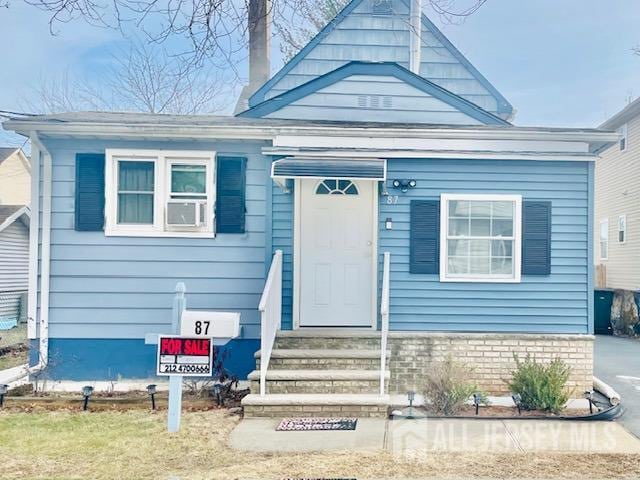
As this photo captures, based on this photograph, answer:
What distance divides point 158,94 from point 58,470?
19.5 meters

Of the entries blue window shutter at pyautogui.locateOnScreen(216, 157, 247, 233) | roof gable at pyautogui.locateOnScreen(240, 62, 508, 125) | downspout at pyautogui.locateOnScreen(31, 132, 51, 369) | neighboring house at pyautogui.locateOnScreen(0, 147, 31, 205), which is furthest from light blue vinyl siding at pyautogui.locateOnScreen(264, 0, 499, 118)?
neighboring house at pyautogui.locateOnScreen(0, 147, 31, 205)

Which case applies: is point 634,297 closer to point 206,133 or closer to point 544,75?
point 544,75

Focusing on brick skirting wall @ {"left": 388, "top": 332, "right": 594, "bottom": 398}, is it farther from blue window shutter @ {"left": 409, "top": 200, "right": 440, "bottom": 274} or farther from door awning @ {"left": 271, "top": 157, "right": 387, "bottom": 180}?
door awning @ {"left": 271, "top": 157, "right": 387, "bottom": 180}

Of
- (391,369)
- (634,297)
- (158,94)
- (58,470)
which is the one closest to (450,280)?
(391,369)

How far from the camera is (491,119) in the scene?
934cm

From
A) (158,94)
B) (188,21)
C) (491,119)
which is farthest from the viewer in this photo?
(158,94)

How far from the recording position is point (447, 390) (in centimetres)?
587

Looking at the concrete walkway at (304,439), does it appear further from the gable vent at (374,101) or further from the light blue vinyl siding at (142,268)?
the gable vent at (374,101)

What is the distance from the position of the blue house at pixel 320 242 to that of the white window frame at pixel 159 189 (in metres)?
0.02

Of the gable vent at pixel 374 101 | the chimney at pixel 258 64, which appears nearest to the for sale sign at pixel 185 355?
the gable vent at pixel 374 101

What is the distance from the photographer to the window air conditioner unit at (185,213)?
22.7ft

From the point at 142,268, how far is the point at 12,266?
1180 centimetres

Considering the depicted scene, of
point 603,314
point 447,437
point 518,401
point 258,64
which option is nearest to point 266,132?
point 447,437

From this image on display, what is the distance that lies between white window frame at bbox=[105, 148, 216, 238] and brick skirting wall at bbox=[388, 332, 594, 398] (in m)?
2.99
